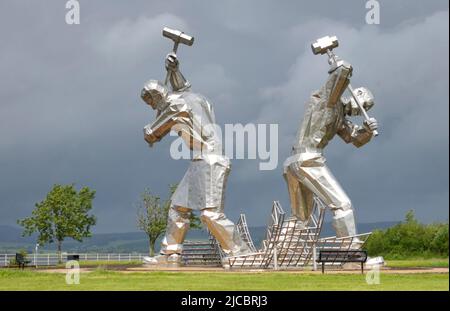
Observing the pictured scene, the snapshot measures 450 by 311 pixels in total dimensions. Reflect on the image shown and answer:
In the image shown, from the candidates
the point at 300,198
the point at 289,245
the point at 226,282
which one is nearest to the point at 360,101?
the point at 300,198

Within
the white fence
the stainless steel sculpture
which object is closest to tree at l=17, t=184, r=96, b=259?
the white fence

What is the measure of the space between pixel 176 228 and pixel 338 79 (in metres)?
7.34

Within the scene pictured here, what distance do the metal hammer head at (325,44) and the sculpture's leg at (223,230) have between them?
600 centimetres

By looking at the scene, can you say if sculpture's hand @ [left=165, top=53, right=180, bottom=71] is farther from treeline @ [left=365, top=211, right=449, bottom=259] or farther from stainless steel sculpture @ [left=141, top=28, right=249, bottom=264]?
treeline @ [left=365, top=211, right=449, bottom=259]

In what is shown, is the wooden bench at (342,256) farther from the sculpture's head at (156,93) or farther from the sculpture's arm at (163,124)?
the sculpture's head at (156,93)

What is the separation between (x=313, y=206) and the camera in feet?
85.5

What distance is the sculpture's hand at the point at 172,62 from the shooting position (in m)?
26.0

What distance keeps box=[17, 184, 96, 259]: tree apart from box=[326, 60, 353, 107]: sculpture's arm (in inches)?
784

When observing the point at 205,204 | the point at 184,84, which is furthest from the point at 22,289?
the point at 184,84

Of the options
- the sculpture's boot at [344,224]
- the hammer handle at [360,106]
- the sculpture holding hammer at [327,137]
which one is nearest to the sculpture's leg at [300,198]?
the sculpture holding hammer at [327,137]

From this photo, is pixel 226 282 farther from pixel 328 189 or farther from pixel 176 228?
pixel 176 228

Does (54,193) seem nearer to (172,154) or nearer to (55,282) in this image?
(172,154)

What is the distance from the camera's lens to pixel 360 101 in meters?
25.3
